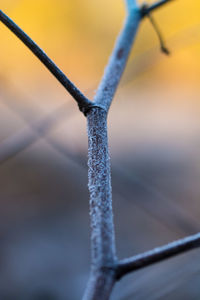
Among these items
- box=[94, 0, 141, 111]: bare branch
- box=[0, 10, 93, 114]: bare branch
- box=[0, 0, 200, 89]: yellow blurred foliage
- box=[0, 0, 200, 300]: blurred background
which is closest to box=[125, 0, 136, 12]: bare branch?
box=[94, 0, 141, 111]: bare branch

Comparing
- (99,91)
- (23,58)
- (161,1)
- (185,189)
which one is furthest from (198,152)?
(99,91)

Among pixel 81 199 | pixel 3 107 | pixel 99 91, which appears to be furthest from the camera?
pixel 3 107

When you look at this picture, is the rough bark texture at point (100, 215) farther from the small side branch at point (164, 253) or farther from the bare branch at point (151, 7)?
the bare branch at point (151, 7)

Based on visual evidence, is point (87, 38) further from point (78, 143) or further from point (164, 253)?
point (164, 253)

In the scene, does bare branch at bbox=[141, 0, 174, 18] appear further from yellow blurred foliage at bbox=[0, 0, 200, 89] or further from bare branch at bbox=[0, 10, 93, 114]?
yellow blurred foliage at bbox=[0, 0, 200, 89]

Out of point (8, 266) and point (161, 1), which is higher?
point (161, 1)

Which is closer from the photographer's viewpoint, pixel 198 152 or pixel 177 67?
pixel 198 152

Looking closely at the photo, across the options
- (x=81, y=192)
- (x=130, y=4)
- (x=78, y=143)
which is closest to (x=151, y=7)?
(x=130, y=4)

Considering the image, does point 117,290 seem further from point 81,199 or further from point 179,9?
point 179,9
